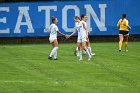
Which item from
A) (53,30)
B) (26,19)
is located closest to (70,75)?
(53,30)

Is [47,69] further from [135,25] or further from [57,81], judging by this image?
[135,25]

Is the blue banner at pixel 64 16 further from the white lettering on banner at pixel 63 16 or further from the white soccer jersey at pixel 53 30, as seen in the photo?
the white soccer jersey at pixel 53 30

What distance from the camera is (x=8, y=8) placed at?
39938mm

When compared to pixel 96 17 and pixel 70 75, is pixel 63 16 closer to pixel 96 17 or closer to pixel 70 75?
pixel 96 17

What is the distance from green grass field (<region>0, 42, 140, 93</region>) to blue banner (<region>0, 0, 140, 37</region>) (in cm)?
1436

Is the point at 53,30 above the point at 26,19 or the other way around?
above

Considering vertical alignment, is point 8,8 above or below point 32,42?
above

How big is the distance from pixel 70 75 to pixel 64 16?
72.8ft

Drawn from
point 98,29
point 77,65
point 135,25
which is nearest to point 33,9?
point 98,29

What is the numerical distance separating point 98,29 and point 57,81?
925 inches

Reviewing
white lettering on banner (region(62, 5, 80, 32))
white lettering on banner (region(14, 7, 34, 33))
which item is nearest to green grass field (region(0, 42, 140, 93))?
white lettering on banner (region(62, 5, 80, 32))

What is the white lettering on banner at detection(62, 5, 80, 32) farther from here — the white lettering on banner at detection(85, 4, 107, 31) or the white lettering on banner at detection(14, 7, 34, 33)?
the white lettering on banner at detection(14, 7, 34, 33)

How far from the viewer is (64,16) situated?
40.1 metres

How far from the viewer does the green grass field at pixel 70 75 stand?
49.8 ft
